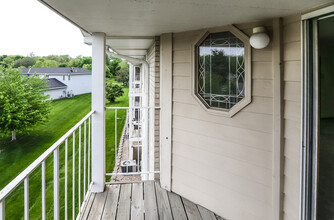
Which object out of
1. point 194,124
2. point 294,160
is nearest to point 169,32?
point 194,124

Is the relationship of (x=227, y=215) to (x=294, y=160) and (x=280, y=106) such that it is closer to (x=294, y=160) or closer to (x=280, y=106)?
(x=294, y=160)

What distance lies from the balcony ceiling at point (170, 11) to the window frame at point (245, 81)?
0.09 meters

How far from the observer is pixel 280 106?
1.99m

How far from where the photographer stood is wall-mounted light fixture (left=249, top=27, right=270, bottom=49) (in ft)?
6.50

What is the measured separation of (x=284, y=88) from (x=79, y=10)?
1.92 meters

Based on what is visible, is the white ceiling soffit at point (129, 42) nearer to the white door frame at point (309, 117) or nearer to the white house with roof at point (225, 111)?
the white house with roof at point (225, 111)

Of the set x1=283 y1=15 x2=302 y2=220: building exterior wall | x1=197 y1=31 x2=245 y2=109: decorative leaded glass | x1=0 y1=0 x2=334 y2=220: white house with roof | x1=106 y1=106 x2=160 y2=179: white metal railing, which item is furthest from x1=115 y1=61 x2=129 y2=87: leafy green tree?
x1=283 y1=15 x2=302 y2=220: building exterior wall

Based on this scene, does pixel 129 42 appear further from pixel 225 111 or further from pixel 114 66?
pixel 114 66

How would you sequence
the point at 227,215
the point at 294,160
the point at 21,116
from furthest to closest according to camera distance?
1. the point at 21,116
2. the point at 227,215
3. the point at 294,160

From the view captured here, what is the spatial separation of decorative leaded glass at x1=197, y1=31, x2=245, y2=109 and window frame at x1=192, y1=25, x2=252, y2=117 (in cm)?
3

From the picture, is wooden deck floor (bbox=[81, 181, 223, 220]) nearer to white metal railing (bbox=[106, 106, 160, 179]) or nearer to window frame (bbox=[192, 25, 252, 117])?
white metal railing (bbox=[106, 106, 160, 179])

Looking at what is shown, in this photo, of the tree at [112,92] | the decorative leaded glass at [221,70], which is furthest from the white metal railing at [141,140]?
the tree at [112,92]

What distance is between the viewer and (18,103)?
36.0ft

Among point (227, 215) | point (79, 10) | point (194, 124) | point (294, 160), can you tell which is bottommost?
point (227, 215)
